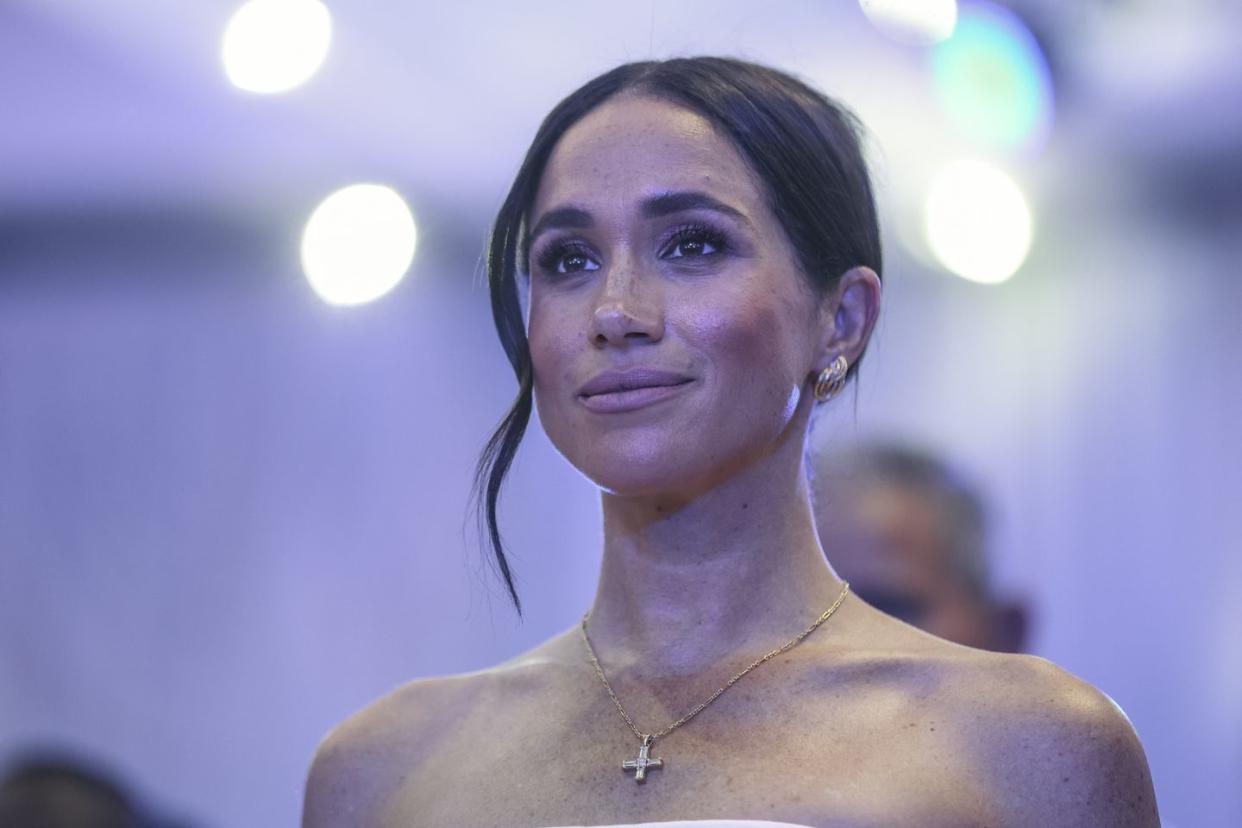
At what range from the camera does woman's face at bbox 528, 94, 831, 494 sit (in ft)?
6.33

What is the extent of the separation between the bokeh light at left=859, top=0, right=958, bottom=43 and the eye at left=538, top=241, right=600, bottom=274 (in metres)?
1.19

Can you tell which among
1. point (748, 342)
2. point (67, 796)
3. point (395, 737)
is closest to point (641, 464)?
point (748, 342)

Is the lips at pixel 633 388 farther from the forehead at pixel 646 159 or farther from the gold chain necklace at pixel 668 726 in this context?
the gold chain necklace at pixel 668 726

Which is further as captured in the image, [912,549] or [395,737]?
[912,549]

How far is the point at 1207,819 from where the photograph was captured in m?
2.71

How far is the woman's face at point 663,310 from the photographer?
1931 mm

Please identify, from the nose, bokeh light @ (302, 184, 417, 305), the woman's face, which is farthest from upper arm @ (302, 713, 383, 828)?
bokeh light @ (302, 184, 417, 305)

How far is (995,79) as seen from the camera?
9.84ft

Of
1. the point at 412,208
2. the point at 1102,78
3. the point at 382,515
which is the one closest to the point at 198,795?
the point at 382,515

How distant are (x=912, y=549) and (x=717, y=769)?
3.35 ft

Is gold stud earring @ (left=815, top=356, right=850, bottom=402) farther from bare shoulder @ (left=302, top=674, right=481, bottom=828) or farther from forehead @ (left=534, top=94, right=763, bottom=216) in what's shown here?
bare shoulder @ (left=302, top=674, right=481, bottom=828)

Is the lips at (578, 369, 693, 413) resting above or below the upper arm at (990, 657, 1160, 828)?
above

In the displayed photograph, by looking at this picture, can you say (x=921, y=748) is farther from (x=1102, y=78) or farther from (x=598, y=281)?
(x=1102, y=78)

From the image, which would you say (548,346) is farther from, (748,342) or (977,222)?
(977,222)
